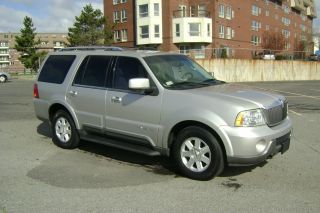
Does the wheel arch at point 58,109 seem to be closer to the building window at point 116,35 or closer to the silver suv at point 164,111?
the silver suv at point 164,111

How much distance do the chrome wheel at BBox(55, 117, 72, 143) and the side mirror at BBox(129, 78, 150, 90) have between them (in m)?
2.18

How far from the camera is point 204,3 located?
5494 centimetres

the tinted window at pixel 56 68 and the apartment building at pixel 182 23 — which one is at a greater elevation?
the apartment building at pixel 182 23

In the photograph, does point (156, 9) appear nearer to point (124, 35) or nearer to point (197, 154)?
point (124, 35)

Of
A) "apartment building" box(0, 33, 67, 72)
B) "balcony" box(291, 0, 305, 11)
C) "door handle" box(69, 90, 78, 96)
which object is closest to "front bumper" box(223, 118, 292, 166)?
"door handle" box(69, 90, 78, 96)

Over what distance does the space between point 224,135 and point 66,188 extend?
214 cm

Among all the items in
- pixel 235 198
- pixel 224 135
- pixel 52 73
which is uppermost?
pixel 52 73

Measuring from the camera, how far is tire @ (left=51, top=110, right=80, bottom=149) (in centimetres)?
778

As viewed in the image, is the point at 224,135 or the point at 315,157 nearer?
the point at 224,135

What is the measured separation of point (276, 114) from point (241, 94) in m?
0.56

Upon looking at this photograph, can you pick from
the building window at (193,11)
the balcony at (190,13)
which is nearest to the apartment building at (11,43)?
the building window at (193,11)

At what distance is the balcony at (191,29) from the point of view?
5238cm

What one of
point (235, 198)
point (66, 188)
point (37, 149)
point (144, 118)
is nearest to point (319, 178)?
point (235, 198)

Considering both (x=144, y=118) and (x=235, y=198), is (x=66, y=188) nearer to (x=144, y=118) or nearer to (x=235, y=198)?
(x=144, y=118)
